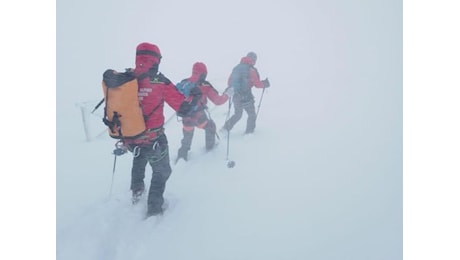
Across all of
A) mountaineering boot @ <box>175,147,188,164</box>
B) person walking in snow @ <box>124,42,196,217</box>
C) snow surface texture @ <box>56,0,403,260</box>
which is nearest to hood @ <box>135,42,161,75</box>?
person walking in snow @ <box>124,42,196,217</box>

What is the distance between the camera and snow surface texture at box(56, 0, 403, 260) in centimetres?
211

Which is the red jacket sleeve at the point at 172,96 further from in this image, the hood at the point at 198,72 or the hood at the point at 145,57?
the hood at the point at 198,72

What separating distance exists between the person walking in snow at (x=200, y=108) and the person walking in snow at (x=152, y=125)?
37 cm

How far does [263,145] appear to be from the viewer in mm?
2650

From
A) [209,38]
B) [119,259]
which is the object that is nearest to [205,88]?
[209,38]

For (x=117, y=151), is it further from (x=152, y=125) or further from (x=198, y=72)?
(x=198, y=72)

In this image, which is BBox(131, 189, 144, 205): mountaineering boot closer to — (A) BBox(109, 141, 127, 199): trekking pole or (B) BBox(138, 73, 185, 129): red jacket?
(A) BBox(109, 141, 127, 199): trekking pole

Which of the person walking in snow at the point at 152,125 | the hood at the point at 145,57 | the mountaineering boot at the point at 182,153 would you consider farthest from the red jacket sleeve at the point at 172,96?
the mountaineering boot at the point at 182,153

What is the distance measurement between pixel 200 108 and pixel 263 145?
72 centimetres

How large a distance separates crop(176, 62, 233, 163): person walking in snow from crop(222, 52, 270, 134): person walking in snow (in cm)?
17

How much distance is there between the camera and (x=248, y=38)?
2.82 metres

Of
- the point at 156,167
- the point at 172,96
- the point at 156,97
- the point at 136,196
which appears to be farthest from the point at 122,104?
the point at 136,196

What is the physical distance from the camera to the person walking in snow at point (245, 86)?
2838 mm

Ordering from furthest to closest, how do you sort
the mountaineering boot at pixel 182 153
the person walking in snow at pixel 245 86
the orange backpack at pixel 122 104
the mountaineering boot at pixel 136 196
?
1. the person walking in snow at pixel 245 86
2. the mountaineering boot at pixel 182 153
3. the mountaineering boot at pixel 136 196
4. the orange backpack at pixel 122 104
